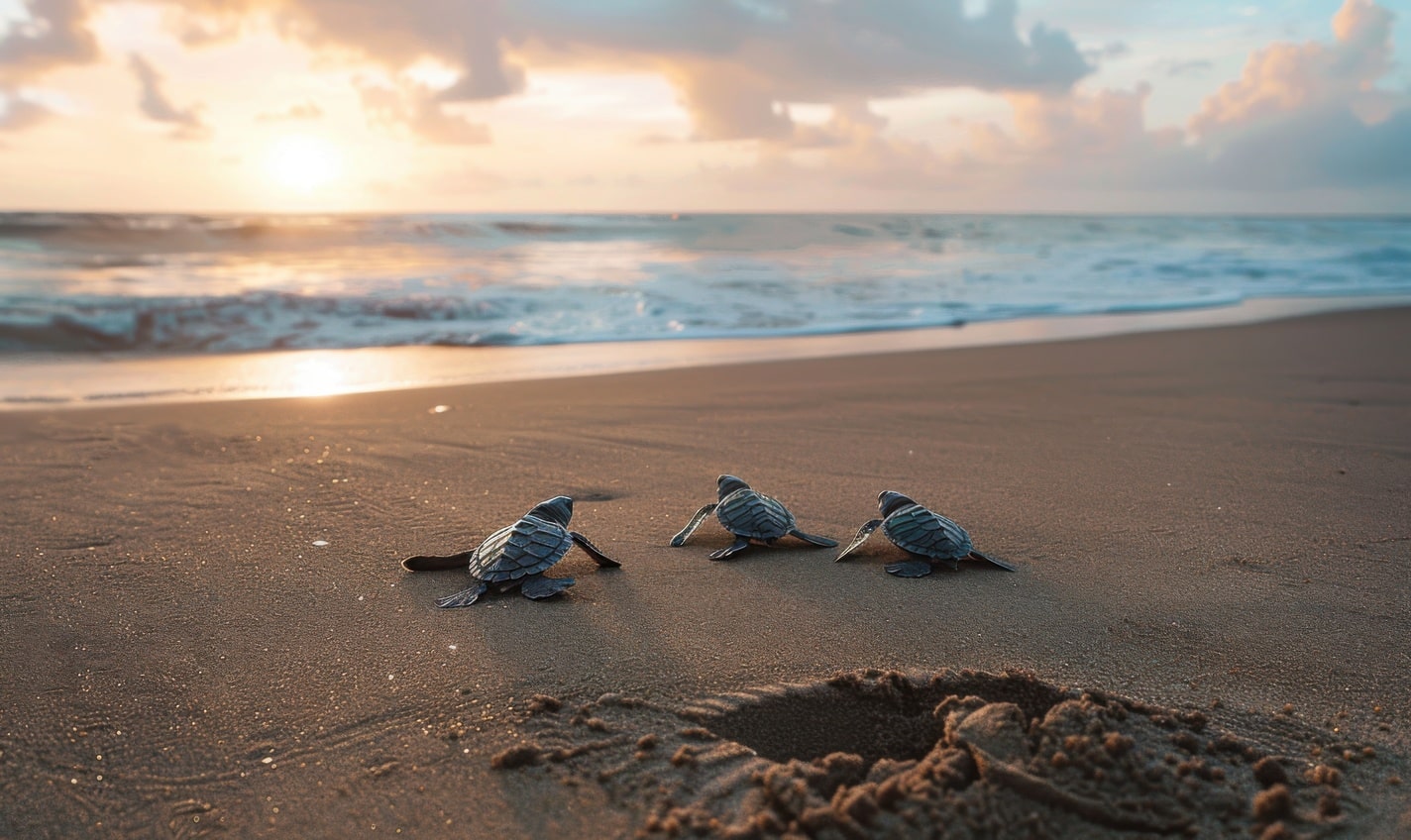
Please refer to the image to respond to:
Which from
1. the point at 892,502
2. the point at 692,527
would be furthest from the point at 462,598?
the point at 892,502

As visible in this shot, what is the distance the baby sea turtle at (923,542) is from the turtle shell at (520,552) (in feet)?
3.43

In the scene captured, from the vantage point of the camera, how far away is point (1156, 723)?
2.09m

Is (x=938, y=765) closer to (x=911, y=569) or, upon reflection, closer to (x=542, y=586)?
(x=911, y=569)

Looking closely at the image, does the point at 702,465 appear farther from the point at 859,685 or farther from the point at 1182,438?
the point at 1182,438

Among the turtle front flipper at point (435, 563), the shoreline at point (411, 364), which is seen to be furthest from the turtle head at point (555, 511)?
the shoreline at point (411, 364)

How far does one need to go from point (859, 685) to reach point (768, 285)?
524 inches

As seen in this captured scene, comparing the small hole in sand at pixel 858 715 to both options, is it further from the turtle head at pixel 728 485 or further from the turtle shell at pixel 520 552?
the turtle head at pixel 728 485

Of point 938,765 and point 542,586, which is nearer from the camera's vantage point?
point 938,765

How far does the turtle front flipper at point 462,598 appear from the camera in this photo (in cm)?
288

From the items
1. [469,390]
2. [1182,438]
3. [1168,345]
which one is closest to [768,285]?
[1168,345]

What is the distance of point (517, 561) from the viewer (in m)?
2.98

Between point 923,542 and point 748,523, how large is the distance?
647mm

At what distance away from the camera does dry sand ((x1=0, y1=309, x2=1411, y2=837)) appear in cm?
187

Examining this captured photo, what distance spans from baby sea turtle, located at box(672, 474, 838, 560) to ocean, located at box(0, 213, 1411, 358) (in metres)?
6.58
